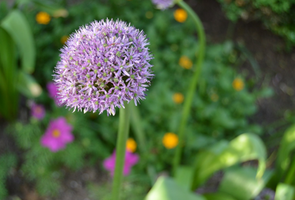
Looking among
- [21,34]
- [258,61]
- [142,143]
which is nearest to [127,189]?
[142,143]

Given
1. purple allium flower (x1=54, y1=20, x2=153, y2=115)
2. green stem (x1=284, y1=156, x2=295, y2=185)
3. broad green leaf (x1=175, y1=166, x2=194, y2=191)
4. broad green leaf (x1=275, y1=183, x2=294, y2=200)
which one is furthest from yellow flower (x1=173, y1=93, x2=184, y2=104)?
purple allium flower (x1=54, y1=20, x2=153, y2=115)

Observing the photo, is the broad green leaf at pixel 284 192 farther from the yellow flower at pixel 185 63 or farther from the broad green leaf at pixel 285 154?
the yellow flower at pixel 185 63

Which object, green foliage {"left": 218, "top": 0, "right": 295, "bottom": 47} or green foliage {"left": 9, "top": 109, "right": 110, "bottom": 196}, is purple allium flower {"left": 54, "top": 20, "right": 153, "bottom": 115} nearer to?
green foliage {"left": 9, "top": 109, "right": 110, "bottom": 196}

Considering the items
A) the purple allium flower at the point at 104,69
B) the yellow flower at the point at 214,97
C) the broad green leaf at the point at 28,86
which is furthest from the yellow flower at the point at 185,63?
the purple allium flower at the point at 104,69

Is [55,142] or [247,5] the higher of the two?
[247,5]

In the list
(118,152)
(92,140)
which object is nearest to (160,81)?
(92,140)

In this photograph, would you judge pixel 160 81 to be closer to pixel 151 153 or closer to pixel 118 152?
pixel 151 153
